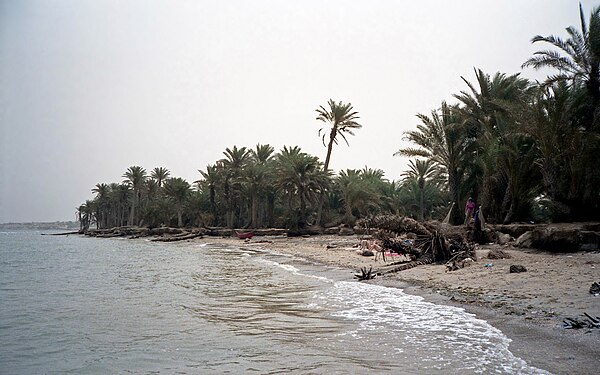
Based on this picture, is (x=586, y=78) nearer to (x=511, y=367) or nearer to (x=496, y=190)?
(x=496, y=190)

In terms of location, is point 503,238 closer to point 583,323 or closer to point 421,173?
point 583,323

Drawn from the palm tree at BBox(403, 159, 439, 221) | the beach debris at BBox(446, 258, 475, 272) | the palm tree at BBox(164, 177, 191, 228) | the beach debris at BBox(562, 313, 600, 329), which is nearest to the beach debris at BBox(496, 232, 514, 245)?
the beach debris at BBox(446, 258, 475, 272)

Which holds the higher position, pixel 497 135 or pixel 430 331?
pixel 497 135

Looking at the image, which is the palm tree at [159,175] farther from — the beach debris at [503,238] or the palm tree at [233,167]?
the beach debris at [503,238]

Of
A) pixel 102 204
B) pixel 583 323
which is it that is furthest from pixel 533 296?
pixel 102 204

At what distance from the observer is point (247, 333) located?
6.41m

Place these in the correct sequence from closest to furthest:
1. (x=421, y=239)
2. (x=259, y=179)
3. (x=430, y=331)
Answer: (x=430, y=331) < (x=421, y=239) < (x=259, y=179)

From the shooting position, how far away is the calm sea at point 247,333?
488 centimetres

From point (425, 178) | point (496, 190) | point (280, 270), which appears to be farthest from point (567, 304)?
point (425, 178)

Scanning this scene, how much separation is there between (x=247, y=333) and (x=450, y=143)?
73.2ft

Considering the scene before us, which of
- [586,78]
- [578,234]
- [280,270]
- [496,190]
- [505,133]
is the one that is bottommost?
[280,270]

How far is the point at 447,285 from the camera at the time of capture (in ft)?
32.7

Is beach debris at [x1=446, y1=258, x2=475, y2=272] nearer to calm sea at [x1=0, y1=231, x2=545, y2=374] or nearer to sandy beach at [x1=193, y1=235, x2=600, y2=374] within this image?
sandy beach at [x1=193, y1=235, x2=600, y2=374]

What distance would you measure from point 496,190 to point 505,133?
3657mm
